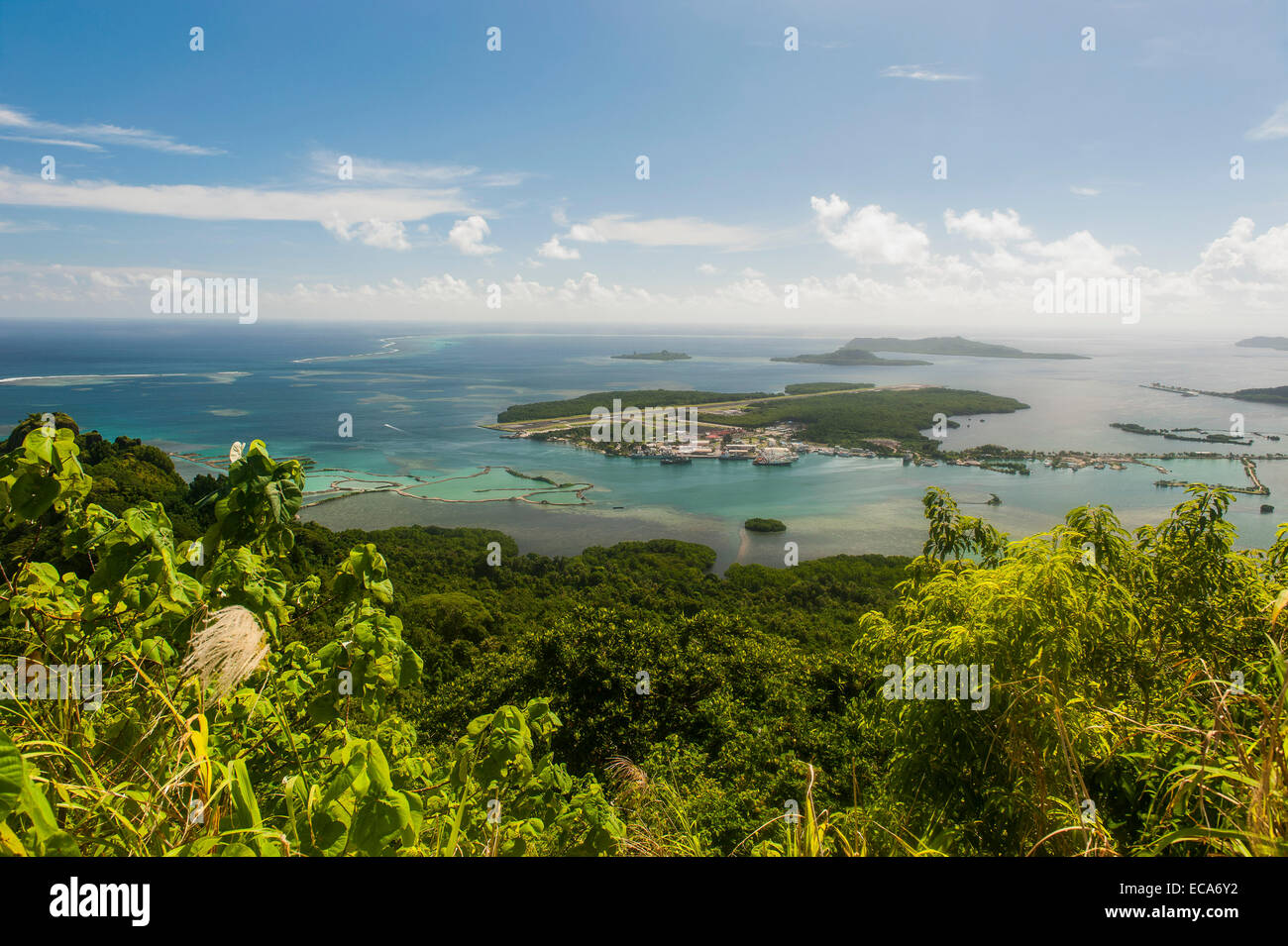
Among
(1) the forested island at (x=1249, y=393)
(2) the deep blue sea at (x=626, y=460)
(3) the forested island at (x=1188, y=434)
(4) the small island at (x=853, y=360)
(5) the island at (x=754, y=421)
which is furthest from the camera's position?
(4) the small island at (x=853, y=360)

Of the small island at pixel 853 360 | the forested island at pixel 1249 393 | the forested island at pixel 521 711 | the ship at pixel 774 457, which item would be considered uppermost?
the small island at pixel 853 360

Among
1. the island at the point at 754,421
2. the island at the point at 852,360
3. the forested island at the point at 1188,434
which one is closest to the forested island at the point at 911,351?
the island at the point at 852,360

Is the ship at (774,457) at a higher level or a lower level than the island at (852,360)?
lower

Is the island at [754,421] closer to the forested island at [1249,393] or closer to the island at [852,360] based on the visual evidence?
the forested island at [1249,393]

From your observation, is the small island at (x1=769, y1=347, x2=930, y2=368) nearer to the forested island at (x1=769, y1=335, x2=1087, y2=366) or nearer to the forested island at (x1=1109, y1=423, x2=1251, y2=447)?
the forested island at (x1=769, y1=335, x2=1087, y2=366)

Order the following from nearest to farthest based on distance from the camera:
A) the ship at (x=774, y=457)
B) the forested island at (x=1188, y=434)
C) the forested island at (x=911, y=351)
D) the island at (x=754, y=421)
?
the forested island at (x=1188, y=434)
the ship at (x=774, y=457)
the island at (x=754, y=421)
the forested island at (x=911, y=351)

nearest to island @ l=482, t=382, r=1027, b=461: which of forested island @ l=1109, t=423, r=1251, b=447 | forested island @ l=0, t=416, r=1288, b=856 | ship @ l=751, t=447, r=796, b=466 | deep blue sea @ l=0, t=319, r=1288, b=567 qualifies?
ship @ l=751, t=447, r=796, b=466
